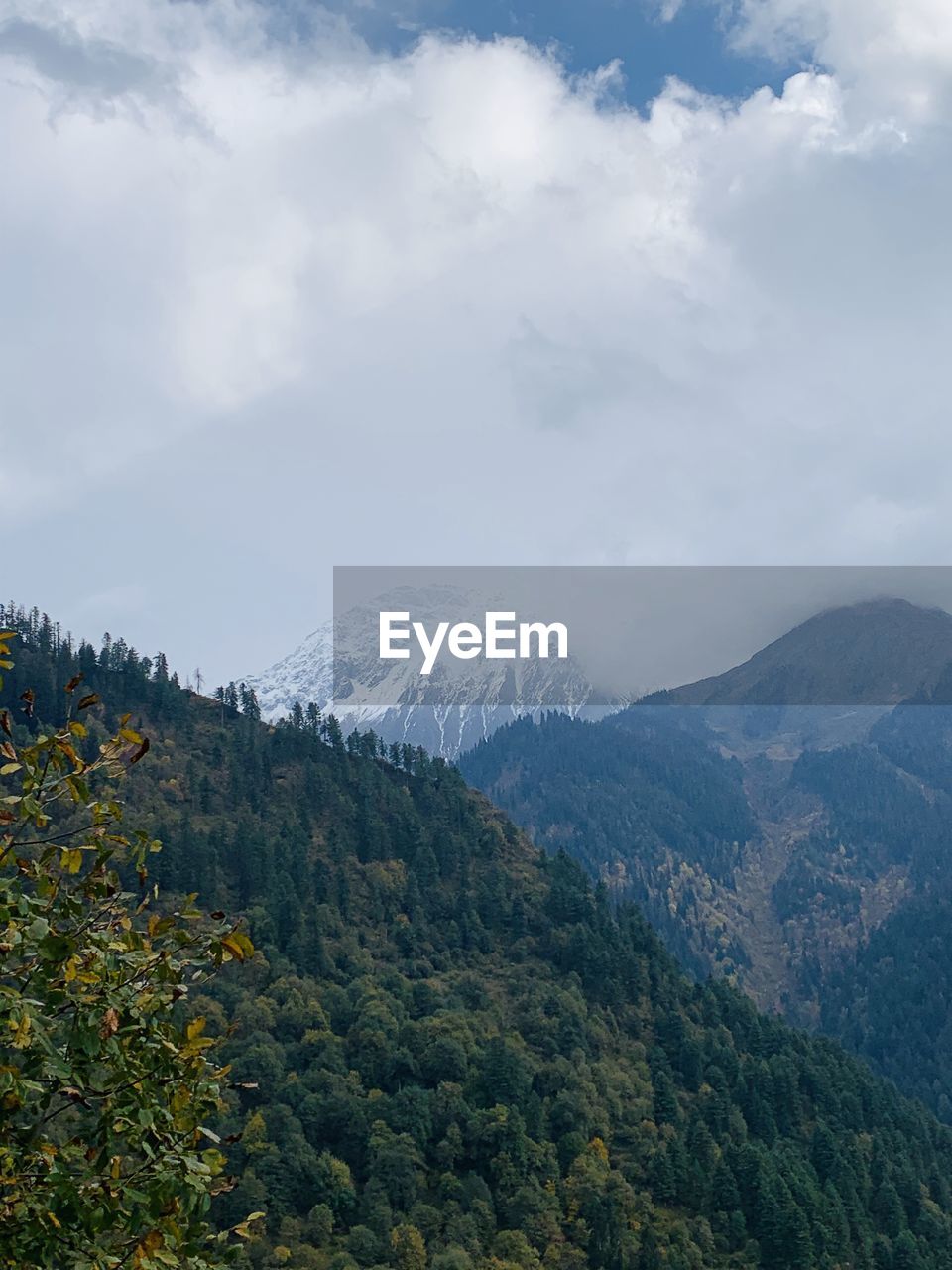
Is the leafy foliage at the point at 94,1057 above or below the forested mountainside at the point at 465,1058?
above

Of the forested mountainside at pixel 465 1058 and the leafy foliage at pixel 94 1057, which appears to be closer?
the leafy foliage at pixel 94 1057

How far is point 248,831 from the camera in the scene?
137875 mm

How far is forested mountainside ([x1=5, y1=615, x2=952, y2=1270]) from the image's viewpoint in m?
89.5

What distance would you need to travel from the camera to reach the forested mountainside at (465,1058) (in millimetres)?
89500

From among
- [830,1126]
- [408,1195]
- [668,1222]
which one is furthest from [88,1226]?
[830,1126]

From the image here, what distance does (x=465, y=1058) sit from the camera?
340 feet

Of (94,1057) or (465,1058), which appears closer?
(94,1057)

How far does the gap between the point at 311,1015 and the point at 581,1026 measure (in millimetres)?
29072

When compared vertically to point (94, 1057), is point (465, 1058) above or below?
below

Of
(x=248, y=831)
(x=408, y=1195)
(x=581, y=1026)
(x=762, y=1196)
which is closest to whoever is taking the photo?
(x=408, y=1195)

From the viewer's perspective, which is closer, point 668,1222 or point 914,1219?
point 668,1222

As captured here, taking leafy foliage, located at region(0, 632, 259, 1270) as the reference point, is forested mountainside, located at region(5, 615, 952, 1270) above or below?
below

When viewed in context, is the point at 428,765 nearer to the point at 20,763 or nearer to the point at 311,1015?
the point at 311,1015

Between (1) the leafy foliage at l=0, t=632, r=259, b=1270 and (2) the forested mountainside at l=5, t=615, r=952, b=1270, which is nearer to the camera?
(1) the leafy foliage at l=0, t=632, r=259, b=1270
